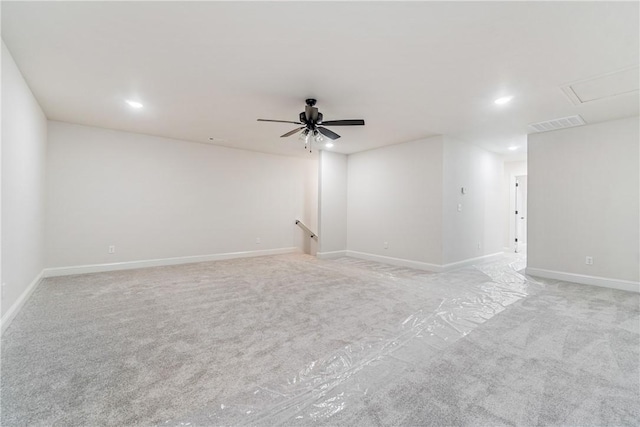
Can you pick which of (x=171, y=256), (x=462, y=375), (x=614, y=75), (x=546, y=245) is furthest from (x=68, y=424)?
(x=546, y=245)

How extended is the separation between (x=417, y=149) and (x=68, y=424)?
18.5 ft

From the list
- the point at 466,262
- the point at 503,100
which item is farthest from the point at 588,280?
the point at 503,100

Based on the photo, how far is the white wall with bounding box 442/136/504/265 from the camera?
5190 millimetres

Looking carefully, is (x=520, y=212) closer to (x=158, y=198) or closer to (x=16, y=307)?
(x=158, y=198)

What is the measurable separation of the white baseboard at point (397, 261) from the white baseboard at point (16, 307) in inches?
216

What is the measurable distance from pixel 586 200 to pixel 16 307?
757 cm

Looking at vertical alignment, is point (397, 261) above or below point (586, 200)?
below

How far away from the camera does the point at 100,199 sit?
495 centimetres

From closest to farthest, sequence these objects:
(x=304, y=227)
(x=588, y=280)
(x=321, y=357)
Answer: (x=321, y=357), (x=588, y=280), (x=304, y=227)

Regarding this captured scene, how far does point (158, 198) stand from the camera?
5496mm

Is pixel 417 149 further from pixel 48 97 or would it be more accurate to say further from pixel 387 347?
pixel 48 97

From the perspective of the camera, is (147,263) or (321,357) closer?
(321,357)

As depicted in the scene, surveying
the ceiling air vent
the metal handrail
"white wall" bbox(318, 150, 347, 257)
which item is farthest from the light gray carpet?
the metal handrail

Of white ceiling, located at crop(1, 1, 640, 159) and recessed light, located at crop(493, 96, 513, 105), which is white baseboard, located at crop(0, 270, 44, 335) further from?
recessed light, located at crop(493, 96, 513, 105)
